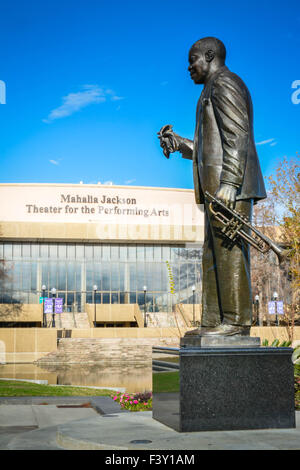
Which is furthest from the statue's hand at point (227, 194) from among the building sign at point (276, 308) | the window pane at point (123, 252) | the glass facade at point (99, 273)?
the window pane at point (123, 252)

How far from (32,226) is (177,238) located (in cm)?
1450

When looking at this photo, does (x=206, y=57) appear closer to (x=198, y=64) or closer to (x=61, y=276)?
(x=198, y=64)

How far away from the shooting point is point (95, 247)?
56531mm

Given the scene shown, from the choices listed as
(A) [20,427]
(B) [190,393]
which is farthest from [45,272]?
(B) [190,393]

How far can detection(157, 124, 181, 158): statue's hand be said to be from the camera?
673 centimetres

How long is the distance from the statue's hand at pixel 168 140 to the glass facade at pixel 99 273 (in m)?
48.0

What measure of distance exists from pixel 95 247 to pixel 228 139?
51.2 metres

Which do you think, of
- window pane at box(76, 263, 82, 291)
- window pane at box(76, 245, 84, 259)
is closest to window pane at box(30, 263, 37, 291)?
window pane at box(76, 263, 82, 291)

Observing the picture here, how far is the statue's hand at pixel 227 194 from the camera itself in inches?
218

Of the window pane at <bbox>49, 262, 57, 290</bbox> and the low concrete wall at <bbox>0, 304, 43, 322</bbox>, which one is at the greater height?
the window pane at <bbox>49, 262, 57, 290</bbox>

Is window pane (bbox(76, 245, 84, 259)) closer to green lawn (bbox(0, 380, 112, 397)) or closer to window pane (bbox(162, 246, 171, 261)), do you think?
window pane (bbox(162, 246, 171, 261))

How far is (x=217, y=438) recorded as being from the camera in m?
4.72

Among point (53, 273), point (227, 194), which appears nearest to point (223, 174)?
point (227, 194)
